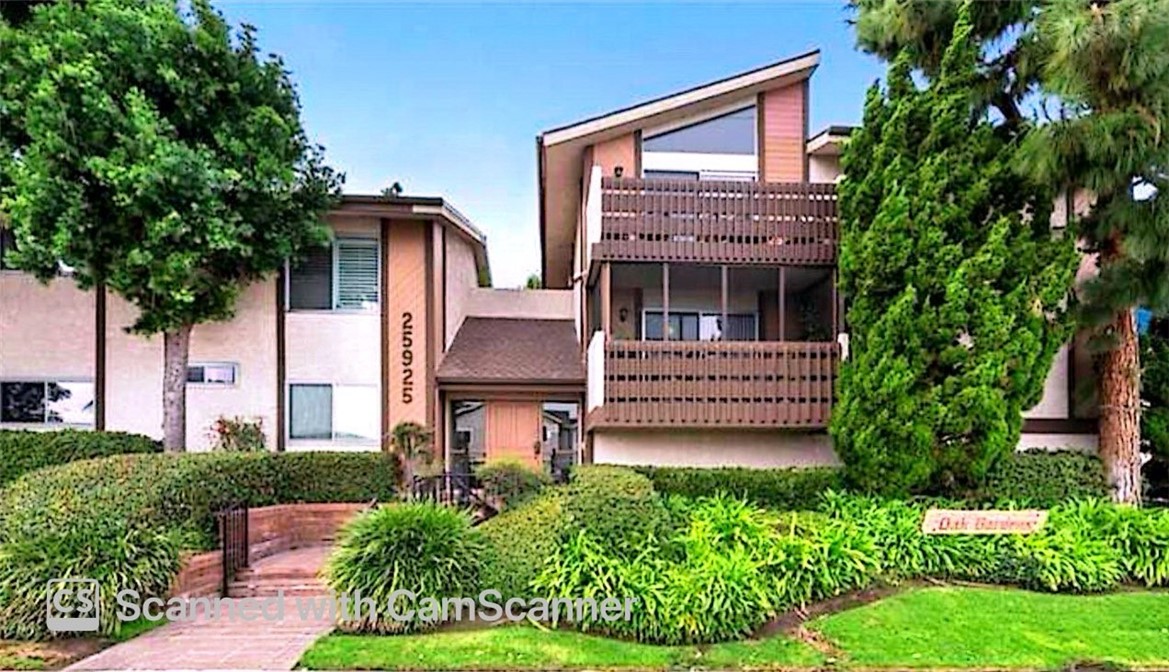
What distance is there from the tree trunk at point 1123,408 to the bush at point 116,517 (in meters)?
13.1

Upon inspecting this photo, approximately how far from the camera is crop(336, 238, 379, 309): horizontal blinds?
48.3 ft

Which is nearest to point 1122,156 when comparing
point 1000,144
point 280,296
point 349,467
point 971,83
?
point 1000,144

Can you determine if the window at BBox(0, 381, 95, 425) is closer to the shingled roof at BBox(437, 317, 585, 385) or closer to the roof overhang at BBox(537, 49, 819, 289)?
the shingled roof at BBox(437, 317, 585, 385)

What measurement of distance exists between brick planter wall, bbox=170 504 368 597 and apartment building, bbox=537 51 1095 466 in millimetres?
4708

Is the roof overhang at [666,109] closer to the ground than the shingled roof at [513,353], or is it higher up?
higher up

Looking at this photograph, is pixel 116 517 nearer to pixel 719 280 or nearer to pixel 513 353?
pixel 513 353

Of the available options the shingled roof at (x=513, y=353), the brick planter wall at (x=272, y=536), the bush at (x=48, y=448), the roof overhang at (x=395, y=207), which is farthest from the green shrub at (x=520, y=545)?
the bush at (x=48, y=448)

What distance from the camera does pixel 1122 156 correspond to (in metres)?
10.2

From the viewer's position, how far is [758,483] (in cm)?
1190

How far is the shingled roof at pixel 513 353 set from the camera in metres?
15.4

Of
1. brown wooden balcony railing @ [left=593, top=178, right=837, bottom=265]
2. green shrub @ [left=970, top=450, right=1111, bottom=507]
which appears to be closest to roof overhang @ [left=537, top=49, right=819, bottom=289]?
brown wooden balcony railing @ [left=593, top=178, right=837, bottom=265]

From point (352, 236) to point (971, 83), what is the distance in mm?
11135

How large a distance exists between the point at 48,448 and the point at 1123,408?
17365mm

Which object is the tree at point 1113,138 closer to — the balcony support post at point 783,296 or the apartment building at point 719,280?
the apartment building at point 719,280
